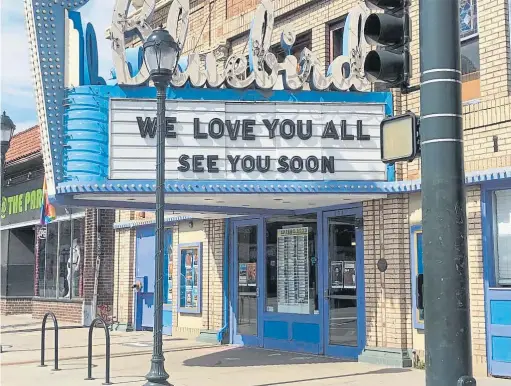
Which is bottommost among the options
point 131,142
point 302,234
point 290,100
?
point 302,234

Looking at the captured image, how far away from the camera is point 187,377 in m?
12.0

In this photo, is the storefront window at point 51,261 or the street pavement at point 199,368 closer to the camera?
the street pavement at point 199,368

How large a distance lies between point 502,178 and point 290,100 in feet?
11.9

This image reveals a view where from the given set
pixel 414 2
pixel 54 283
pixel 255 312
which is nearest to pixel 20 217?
pixel 54 283

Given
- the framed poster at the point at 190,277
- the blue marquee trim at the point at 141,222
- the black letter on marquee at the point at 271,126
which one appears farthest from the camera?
the blue marquee trim at the point at 141,222

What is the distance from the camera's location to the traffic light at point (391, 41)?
21.4 ft

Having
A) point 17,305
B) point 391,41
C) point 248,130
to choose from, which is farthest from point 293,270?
point 17,305

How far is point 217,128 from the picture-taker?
40.3 feet

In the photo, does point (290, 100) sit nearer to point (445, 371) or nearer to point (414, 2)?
point (414, 2)

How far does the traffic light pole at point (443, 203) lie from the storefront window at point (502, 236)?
538cm

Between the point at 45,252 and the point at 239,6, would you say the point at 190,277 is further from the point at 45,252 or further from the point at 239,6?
the point at 45,252

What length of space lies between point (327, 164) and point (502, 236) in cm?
298

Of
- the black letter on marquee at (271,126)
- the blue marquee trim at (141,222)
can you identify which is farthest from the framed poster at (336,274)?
the blue marquee trim at (141,222)

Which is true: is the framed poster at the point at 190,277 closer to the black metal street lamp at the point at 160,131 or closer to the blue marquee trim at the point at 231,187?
the blue marquee trim at the point at 231,187
